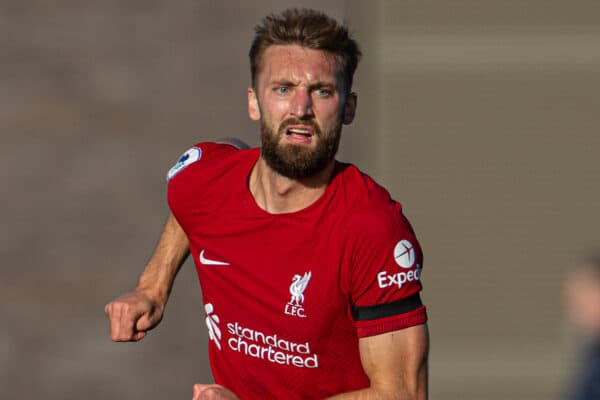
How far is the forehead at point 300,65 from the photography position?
3809mm

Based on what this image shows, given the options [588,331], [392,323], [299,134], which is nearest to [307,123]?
[299,134]

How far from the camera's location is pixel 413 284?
3.74 meters

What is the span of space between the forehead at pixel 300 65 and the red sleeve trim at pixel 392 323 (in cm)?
73

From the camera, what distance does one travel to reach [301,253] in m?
3.87

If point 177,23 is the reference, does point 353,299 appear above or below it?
above

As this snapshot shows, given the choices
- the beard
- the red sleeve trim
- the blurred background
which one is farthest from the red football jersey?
the blurred background

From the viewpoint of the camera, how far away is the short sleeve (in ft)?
12.1

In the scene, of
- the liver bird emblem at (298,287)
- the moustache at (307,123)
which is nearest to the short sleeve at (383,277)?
the liver bird emblem at (298,287)

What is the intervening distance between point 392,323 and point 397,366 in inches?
4.9

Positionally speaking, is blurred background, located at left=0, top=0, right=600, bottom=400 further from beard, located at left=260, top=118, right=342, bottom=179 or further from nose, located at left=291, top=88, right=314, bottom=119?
nose, located at left=291, top=88, right=314, bottom=119

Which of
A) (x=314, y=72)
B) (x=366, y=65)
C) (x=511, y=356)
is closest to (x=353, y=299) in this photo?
(x=314, y=72)

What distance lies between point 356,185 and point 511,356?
2462mm

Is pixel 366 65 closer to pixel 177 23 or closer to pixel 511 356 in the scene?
pixel 511 356

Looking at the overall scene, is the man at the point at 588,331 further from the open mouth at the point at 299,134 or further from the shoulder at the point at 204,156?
the shoulder at the point at 204,156
